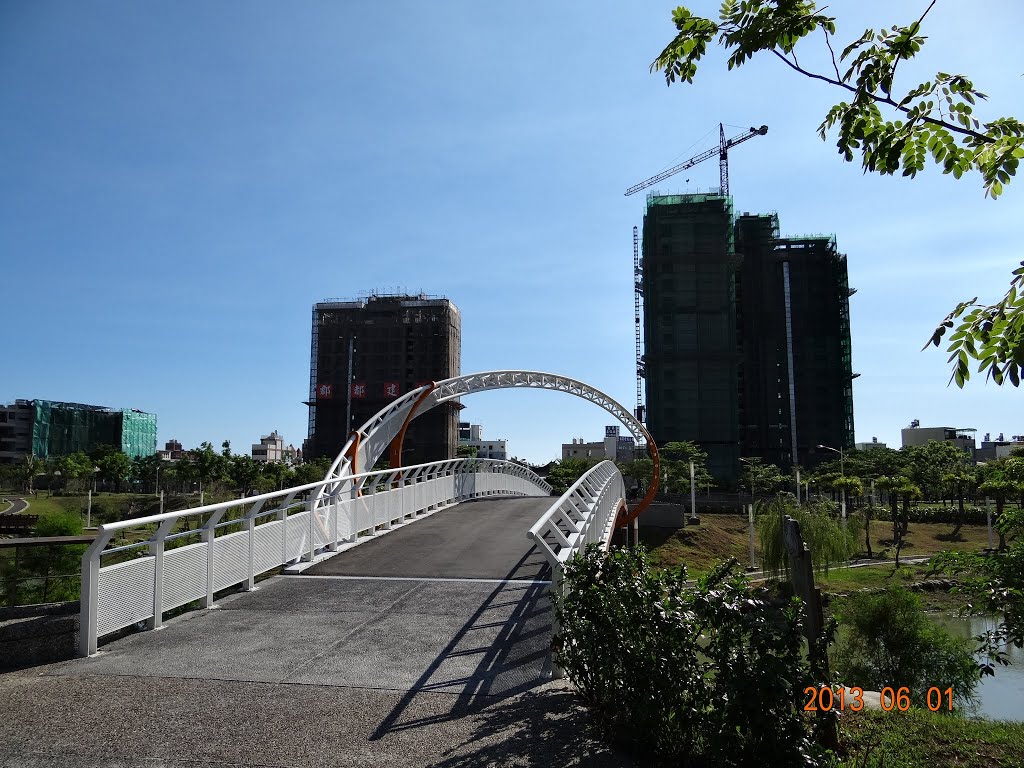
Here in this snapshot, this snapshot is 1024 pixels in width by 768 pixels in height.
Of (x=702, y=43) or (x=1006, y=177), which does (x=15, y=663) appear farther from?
(x=1006, y=177)

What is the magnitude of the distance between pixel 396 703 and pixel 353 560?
21.8 feet

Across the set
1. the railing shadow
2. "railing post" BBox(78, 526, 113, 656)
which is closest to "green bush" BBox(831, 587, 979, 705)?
the railing shadow

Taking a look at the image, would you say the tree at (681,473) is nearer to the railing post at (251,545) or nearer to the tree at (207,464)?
the tree at (207,464)

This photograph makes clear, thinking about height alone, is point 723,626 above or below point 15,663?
above

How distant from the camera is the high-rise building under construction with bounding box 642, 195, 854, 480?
283 ft

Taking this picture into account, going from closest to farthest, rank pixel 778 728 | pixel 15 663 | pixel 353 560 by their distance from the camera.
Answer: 1. pixel 778 728
2. pixel 15 663
3. pixel 353 560

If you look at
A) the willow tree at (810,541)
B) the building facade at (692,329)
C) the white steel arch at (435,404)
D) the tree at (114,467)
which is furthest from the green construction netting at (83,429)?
the willow tree at (810,541)

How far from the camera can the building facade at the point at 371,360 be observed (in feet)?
336

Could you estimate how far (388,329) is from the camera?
106 m

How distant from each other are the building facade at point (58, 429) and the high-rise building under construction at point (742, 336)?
8460 cm

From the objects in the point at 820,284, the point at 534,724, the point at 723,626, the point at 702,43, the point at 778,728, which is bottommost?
the point at 534,724

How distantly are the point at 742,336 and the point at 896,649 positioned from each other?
9374 centimetres

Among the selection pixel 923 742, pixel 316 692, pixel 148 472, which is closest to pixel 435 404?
pixel 316 692

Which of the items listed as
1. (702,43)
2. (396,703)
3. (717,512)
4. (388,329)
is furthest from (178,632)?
(388,329)
